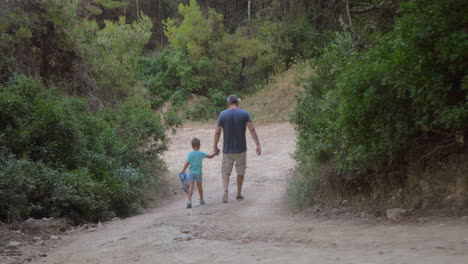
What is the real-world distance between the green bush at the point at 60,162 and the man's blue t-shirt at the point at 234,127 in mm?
2490

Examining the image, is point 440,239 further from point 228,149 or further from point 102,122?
point 102,122

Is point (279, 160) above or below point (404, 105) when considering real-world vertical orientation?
below

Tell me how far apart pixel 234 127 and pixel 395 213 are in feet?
13.3

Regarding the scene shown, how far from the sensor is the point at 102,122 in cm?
1234

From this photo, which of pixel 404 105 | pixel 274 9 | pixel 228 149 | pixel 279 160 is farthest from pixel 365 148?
pixel 274 9

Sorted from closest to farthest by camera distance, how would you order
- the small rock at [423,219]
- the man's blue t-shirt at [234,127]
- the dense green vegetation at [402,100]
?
the dense green vegetation at [402,100]
the small rock at [423,219]
the man's blue t-shirt at [234,127]

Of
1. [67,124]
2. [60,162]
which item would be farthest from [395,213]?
[67,124]

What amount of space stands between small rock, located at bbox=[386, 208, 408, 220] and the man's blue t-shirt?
152 inches

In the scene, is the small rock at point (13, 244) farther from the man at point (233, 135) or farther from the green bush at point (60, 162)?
the man at point (233, 135)

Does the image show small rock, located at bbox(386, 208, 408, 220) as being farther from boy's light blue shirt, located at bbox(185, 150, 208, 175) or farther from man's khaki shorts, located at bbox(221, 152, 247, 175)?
boy's light blue shirt, located at bbox(185, 150, 208, 175)

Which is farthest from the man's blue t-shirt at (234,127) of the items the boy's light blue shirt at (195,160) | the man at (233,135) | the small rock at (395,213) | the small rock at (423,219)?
the small rock at (423,219)

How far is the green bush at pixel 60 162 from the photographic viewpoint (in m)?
8.40

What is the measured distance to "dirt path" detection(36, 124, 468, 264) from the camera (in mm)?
4461

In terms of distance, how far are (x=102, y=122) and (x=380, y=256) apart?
9.38m
